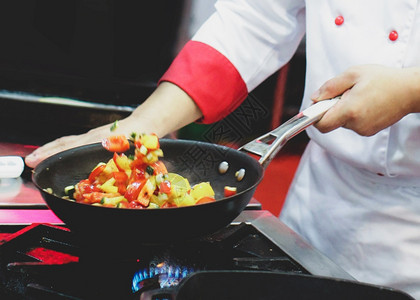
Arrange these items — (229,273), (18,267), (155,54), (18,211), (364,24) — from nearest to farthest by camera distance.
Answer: (229,273) < (18,267) < (18,211) < (364,24) < (155,54)

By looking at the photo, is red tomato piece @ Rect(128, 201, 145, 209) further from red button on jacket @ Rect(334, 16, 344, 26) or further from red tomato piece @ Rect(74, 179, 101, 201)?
red button on jacket @ Rect(334, 16, 344, 26)

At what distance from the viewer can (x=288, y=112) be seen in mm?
2863

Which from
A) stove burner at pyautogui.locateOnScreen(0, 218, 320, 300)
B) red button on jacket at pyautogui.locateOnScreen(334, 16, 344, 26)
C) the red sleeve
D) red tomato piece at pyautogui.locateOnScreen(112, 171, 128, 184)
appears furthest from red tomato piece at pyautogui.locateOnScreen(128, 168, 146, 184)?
red button on jacket at pyautogui.locateOnScreen(334, 16, 344, 26)

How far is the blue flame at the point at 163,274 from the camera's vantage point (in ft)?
2.78

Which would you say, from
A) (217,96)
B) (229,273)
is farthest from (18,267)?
(217,96)

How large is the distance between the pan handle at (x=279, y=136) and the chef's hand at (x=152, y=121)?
0.42 m

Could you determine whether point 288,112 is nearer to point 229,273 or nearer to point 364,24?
point 364,24

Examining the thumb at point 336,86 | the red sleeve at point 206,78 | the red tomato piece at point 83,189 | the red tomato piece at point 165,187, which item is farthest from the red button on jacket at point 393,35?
the red tomato piece at point 83,189

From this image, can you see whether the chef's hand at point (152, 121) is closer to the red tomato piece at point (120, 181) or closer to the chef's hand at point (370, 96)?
the red tomato piece at point (120, 181)

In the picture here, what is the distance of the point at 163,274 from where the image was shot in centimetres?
87

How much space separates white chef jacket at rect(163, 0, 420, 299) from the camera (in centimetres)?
124

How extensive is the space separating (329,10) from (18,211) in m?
0.97

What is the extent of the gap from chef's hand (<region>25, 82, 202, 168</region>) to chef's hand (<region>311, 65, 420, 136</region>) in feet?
1.56

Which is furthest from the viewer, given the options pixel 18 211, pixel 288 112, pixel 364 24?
pixel 288 112
